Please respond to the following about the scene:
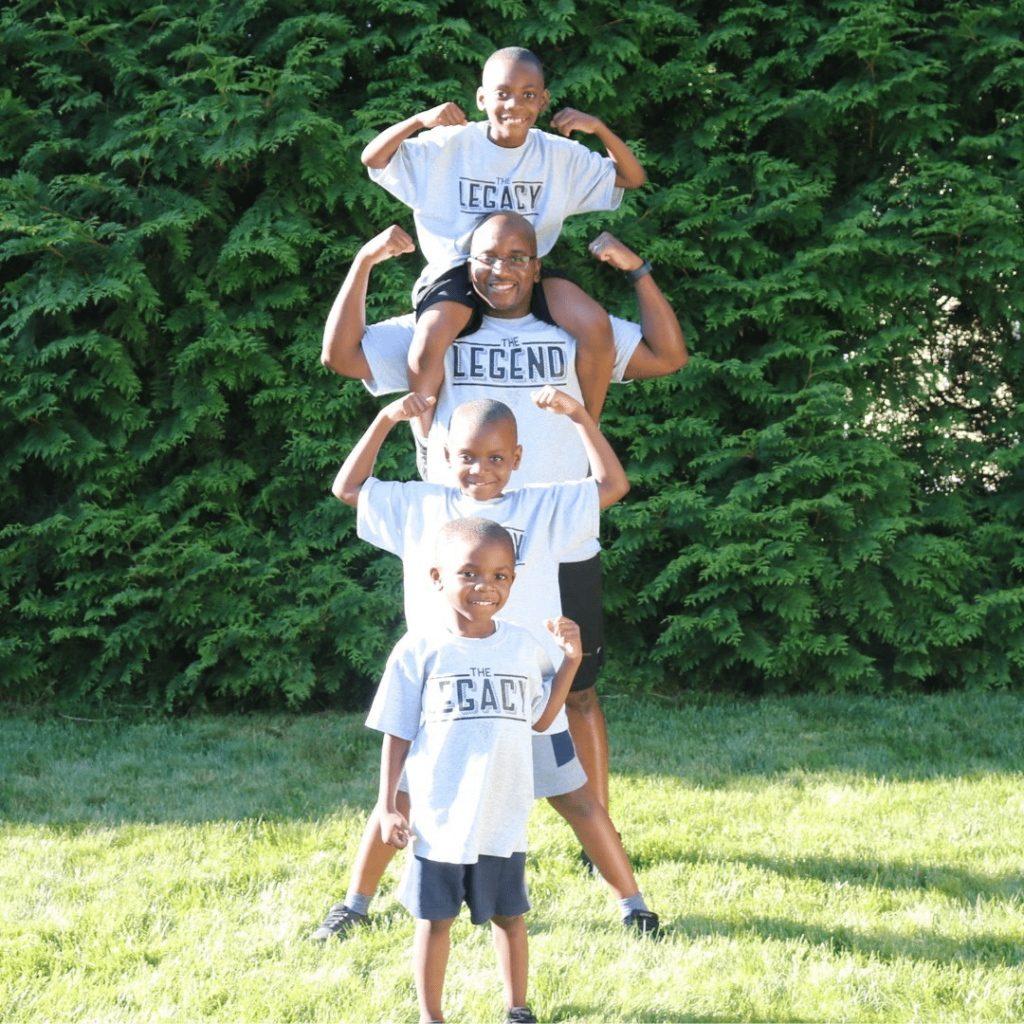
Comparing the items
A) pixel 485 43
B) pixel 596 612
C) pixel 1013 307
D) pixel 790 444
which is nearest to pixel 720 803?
pixel 596 612

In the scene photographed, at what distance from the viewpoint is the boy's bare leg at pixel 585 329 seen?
10.6ft

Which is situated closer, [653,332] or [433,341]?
[433,341]

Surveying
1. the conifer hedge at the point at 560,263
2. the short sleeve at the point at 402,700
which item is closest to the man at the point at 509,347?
the short sleeve at the point at 402,700

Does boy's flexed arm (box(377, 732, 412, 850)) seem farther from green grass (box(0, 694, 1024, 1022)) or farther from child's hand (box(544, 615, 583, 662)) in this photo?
green grass (box(0, 694, 1024, 1022))

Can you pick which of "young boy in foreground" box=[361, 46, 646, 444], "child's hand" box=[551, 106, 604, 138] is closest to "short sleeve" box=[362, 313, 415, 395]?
"young boy in foreground" box=[361, 46, 646, 444]

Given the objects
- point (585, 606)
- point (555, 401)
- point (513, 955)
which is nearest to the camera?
point (513, 955)

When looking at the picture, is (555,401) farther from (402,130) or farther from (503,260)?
(402,130)

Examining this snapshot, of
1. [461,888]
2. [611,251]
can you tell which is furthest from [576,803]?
[611,251]

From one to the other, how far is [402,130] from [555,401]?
991 mm

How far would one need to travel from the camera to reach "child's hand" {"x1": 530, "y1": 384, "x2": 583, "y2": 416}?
2.75 meters

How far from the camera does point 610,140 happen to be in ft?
11.2

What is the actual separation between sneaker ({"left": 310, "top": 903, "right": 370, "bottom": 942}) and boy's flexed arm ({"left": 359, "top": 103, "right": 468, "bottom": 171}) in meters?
1.92

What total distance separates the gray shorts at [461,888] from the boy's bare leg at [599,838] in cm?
62

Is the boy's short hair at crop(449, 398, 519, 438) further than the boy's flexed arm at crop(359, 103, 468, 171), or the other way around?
the boy's flexed arm at crop(359, 103, 468, 171)
